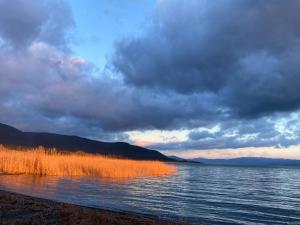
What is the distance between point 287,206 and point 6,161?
26418mm

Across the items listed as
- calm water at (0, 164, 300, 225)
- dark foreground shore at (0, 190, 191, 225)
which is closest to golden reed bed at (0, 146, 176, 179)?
calm water at (0, 164, 300, 225)

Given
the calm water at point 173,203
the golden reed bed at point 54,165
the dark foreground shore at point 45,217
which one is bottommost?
the calm water at point 173,203

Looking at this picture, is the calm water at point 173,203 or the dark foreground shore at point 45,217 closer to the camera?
the dark foreground shore at point 45,217

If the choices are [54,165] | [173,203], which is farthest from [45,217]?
[54,165]

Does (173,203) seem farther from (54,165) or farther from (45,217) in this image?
(54,165)

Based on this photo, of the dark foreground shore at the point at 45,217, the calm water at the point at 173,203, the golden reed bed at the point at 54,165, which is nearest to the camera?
the dark foreground shore at the point at 45,217

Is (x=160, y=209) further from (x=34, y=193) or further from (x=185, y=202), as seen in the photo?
(x=34, y=193)

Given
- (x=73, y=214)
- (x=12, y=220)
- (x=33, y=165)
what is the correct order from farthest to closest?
(x=33, y=165) → (x=73, y=214) → (x=12, y=220)

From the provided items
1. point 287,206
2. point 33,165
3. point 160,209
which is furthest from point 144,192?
point 33,165

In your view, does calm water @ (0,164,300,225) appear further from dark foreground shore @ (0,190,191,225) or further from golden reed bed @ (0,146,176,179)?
dark foreground shore @ (0,190,191,225)

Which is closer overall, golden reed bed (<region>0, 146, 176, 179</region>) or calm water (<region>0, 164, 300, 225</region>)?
calm water (<region>0, 164, 300, 225</region>)

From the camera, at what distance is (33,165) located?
37219 mm

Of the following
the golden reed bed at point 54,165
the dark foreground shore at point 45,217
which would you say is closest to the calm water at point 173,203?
the golden reed bed at point 54,165

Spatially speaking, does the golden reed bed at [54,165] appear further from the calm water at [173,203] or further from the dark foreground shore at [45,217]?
the dark foreground shore at [45,217]
